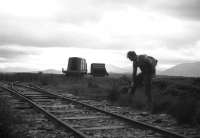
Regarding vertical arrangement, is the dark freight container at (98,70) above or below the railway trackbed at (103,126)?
above

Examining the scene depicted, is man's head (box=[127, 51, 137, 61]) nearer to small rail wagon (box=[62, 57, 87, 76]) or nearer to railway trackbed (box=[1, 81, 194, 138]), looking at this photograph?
railway trackbed (box=[1, 81, 194, 138])

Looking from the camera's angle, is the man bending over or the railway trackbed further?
the man bending over

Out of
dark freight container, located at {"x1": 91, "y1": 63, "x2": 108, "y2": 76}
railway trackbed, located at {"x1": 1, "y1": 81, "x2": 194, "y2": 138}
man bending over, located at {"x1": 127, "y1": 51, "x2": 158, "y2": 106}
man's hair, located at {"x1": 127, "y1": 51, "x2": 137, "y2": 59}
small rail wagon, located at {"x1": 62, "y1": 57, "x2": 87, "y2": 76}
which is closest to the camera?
railway trackbed, located at {"x1": 1, "y1": 81, "x2": 194, "y2": 138}

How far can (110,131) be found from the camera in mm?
7402

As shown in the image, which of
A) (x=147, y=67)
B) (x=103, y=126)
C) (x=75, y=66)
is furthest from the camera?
(x=75, y=66)

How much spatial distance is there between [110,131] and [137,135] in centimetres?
66

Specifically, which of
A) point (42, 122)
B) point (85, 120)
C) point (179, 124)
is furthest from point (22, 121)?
point (179, 124)

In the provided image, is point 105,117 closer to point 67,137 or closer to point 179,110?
point 179,110

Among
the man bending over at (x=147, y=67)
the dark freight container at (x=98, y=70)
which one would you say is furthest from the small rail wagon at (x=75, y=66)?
the man bending over at (x=147, y=67)

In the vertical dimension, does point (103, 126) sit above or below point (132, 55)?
below

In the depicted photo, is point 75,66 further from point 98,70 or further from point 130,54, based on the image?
point 130,54

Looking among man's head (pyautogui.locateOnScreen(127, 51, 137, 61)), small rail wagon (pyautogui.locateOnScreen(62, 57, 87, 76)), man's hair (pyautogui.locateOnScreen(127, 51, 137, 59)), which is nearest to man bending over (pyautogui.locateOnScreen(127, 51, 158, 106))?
man's head (pyautogui.locateOnScreen(127, 51, 137, 61))

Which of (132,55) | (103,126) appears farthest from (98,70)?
(103,126)

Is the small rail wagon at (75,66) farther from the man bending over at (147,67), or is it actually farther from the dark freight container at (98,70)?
the man bending over at (147,67)
